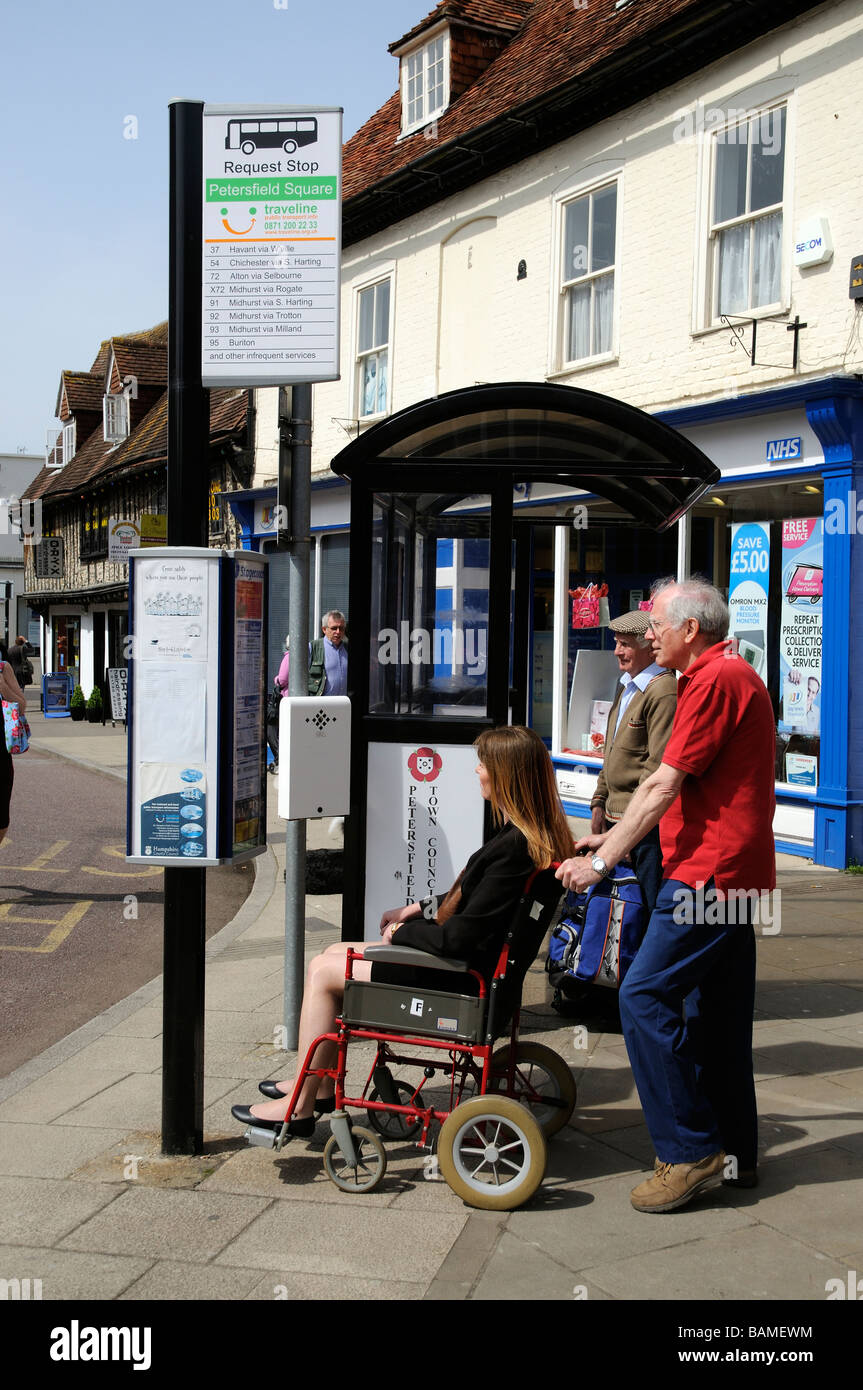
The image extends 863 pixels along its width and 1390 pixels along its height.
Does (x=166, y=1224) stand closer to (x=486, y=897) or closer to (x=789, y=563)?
(x=486, y=897)

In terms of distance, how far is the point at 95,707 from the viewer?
1149 inches

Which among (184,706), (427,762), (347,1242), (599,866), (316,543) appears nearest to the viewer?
(347,1242)

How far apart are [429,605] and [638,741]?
45.8 inches

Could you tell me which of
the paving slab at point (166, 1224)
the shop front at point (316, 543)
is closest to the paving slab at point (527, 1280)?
the paving slab at point (166, 1224)

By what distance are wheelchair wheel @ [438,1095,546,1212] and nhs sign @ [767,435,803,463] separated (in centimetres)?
763

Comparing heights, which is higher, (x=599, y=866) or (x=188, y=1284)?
(x=599, y=866)

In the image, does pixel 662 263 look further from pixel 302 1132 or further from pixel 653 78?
pixel 302 1132

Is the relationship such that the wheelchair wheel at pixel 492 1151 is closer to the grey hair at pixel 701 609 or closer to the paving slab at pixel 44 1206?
the paving slab at pixel 44 1206

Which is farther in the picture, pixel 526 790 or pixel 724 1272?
pixel 526 790

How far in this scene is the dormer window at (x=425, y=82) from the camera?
16.4 meters

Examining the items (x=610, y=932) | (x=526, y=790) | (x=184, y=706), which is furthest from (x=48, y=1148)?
(x=610, y=932)

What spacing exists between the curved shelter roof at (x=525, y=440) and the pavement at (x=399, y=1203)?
2511 mm

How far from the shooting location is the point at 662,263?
1202 cm
